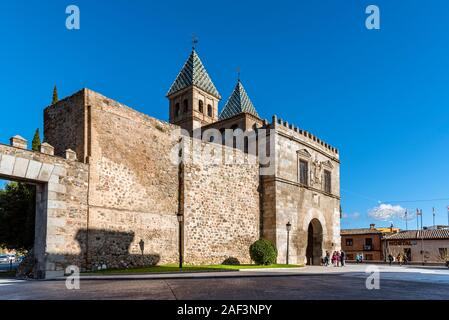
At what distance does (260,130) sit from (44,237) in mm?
15753

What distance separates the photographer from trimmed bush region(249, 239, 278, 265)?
22766 mm

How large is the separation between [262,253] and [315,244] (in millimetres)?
9731

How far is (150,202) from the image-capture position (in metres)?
20.3

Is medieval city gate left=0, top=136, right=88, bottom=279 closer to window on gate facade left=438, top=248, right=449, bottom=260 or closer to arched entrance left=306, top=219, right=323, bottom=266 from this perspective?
arched entrance left=306, top=219, right=323, bottom=266

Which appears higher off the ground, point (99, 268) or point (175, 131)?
point (175, 131)

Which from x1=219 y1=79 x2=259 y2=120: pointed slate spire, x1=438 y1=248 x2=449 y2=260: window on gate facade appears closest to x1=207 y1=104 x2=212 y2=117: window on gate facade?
x1=219 y1=79 x2=259 y2=120: pointed slate spire

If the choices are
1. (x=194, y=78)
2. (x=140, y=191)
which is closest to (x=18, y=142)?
(x=140, y=191)

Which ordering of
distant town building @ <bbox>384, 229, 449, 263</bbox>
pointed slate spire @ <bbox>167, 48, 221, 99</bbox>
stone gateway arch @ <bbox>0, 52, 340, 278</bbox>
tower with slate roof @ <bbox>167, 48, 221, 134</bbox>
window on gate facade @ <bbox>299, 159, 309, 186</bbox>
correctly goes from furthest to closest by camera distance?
1. distant town building @ <bbox>384, 229, 449, 263</bbox>
2. pointed slate spire @ <bbox>167, 48, 221, 99</bbox>
3. tower with slate roof @ <bbox>167, 48, 221, 134</bbox>
4. window on gate facade @ <bbox>299, 159, 309, 186</bbox>
5. stone gateway arch @ <bbox>0, 52, 340, 278</bbox>

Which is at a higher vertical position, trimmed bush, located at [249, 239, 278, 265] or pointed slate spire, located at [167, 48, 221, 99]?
pointed slate spire, located at [167, 48, 221, 99]

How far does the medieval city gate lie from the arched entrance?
19.1 metres

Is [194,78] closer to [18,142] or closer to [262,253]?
[262,253]

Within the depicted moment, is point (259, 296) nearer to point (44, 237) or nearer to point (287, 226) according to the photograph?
point (44, 237)
